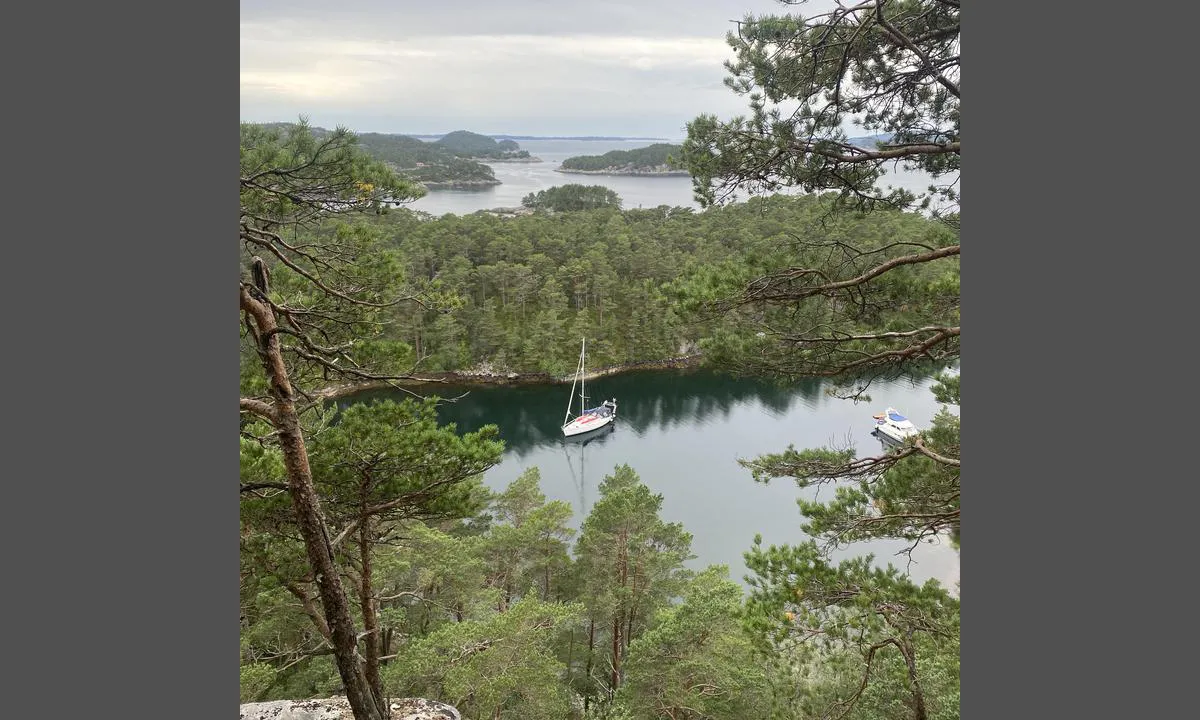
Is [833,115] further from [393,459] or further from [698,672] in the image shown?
[698,672]

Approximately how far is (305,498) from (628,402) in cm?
1926

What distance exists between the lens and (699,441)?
60.6 ft

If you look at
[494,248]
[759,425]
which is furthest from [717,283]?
[494,248]

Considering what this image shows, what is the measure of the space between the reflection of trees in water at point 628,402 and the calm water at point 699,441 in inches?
1.5

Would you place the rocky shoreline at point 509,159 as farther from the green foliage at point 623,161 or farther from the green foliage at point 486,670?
the green foliage at point 486,670

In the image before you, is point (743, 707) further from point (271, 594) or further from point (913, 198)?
point (913, 198)

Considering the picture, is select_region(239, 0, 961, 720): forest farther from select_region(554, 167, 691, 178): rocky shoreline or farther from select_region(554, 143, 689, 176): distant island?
select_region(554, 167, 691, 178): rocky shoreline

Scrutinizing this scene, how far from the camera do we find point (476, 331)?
23406mm

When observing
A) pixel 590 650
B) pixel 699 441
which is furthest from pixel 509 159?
pixel 590 650

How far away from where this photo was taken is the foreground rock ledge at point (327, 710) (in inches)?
150

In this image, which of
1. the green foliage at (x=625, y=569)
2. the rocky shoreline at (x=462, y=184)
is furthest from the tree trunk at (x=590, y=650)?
the rocky shoreline at (x=462, y=184)

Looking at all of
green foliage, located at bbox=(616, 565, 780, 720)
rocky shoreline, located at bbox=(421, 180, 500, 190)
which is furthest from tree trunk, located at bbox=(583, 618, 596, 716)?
rocky shoreline, located at bbox=(421, 180, 500, 190)

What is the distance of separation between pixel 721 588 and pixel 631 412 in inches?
573

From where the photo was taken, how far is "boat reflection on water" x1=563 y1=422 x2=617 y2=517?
52.4 feet
